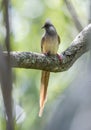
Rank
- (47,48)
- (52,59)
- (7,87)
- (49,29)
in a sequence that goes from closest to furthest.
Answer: (7,87) → (52,59) → (47,48) → (49,29)

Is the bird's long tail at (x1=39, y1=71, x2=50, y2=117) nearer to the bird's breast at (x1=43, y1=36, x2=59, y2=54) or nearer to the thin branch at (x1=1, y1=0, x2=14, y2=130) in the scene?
the bird's breast at (x1=43, y1=36, x2=59, y2=54)

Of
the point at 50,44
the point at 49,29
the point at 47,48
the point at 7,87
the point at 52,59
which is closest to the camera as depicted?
the point at 7,87

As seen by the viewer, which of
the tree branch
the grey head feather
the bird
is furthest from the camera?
the grey head feather

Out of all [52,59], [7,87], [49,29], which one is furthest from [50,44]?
[7,87]

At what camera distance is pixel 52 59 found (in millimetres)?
2691

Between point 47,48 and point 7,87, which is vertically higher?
point 7,87

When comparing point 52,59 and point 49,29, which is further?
point 49,29

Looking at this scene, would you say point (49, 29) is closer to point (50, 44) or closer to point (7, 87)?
point (50, 44)

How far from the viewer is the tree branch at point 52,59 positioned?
241cm

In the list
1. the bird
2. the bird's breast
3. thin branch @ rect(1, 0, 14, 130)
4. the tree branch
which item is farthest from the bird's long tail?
thin branch @ rect(1, 0, 14, 130)

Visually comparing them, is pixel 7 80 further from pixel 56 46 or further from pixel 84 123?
pixel 56 46

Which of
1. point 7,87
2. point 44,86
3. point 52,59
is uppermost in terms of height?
point 7,87

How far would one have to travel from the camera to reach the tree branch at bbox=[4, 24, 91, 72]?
2.41m

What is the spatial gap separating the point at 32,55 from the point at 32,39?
11.2 ft
